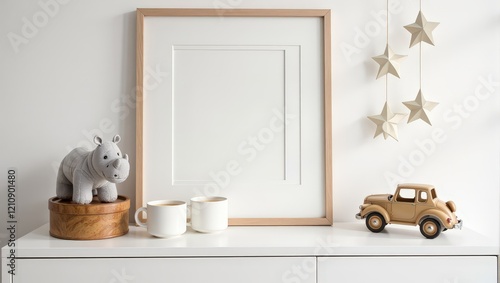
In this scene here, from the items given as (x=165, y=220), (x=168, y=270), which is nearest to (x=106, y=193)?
(x=165, y=220)

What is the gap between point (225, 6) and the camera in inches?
52.2

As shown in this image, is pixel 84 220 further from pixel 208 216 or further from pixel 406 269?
pixel 406 269

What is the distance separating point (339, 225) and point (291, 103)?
0.39 m

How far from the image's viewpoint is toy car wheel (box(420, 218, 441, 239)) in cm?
112

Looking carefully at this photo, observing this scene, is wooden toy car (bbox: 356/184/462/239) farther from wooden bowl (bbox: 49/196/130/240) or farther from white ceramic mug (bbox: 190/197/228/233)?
wooden bowl (bbox: 49/196/130/240)

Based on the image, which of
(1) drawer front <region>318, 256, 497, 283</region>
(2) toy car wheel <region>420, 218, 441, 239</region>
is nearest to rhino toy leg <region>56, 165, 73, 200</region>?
(1) drawer front <region>318, 256, 497, 283</region>

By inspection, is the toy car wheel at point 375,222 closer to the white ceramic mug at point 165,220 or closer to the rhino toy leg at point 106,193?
the white ceramic mug at point 165,220

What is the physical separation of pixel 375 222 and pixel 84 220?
2.51 ft

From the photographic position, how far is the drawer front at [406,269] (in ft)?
3.45

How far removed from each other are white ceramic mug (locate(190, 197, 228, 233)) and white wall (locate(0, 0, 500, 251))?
0.86ft

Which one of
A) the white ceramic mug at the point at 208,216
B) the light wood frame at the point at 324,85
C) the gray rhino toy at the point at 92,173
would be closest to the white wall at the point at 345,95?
the light wood frame at the point at 324,85

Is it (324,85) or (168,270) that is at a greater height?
(324,85)

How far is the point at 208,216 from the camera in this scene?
118cm

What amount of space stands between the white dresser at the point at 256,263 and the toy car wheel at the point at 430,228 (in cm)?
5
